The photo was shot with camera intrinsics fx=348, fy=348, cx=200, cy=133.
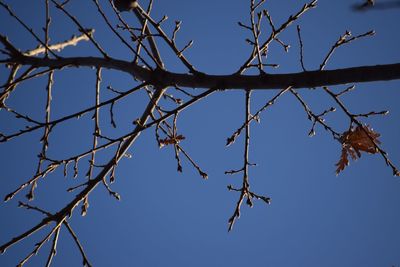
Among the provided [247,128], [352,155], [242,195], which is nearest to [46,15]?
[247,128]

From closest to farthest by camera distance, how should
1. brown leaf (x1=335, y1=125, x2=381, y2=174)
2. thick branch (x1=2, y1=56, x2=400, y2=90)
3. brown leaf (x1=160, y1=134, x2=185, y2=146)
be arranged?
thick branch (x1=2, y1=56, x2=400, y2=90) → brown leaf (x1=335, y1=125, x2=381, y2=174) → brown leaf (x1=160, y1=134, x2=185, y2=146)

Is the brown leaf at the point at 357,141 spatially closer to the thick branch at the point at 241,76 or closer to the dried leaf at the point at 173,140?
the thick branch at the point at 241,76

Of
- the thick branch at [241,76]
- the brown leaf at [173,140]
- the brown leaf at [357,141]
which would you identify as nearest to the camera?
the thick branch at [241,76]

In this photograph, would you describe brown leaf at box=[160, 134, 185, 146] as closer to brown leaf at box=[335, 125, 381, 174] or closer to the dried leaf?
the dried leaf

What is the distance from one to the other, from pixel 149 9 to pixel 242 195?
1695 mm

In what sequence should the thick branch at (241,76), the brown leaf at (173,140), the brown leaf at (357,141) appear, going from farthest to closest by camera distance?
the brown leaf at (173,140)
the brown leaf at (357,141)
the thick branch at (241,76)

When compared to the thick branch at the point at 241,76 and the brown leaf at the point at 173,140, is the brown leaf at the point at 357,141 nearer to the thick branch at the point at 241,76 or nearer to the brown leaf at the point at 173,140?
the thick branch at the point at 241,76

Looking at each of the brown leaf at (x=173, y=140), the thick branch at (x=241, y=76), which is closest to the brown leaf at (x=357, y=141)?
the thick branch at (x=241, y=76)

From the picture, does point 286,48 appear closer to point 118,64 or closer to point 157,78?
point 157,78

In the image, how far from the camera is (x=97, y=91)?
3223mm

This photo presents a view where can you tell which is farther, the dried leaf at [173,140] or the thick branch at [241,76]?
the dried leaf at [173,140]

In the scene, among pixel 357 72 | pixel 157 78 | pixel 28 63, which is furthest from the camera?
pixel 28 63

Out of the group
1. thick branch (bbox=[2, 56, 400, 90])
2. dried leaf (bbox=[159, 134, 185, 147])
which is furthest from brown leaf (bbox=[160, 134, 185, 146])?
thick branch (bbox=[2, 56, 400, 90])

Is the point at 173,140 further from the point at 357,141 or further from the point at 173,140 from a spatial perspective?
the point at 357,141
